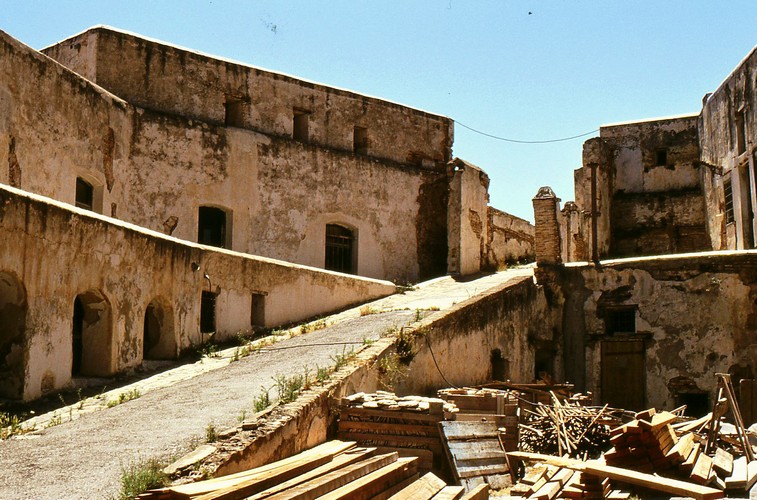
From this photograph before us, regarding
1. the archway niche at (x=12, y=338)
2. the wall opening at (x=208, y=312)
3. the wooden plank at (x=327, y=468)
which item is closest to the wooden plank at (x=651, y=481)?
the wooden plank at (x=327, y=468)

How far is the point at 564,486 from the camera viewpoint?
10.1m

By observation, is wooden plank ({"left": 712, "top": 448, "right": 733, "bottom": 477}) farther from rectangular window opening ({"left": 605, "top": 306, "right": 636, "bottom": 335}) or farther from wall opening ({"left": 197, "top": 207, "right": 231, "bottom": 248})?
wall opening ({"left": 197, "top": 207, "right": 231, "bottom": 248})

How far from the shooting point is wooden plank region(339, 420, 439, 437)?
1039 cm

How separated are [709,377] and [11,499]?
14.6 m

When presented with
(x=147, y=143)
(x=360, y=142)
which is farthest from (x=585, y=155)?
(x=147, y=143)

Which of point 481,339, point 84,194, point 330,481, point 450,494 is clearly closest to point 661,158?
point 481,339

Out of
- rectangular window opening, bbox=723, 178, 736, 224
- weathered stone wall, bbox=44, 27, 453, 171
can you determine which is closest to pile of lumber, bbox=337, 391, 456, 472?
weathered stone wall, bbox=44, 27, 453, 171

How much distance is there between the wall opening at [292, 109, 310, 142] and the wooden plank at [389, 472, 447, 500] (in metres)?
14.5

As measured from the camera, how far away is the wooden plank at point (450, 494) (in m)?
8.86

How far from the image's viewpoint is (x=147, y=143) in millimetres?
19359

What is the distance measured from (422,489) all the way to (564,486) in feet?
6.74

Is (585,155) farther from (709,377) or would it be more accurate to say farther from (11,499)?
(11,499)

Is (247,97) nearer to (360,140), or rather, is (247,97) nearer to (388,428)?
(360,140)

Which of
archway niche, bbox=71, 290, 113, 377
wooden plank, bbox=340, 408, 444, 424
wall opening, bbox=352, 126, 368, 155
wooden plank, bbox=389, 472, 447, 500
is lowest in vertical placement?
wooden plank, bbox=389, 472, 447, 500
